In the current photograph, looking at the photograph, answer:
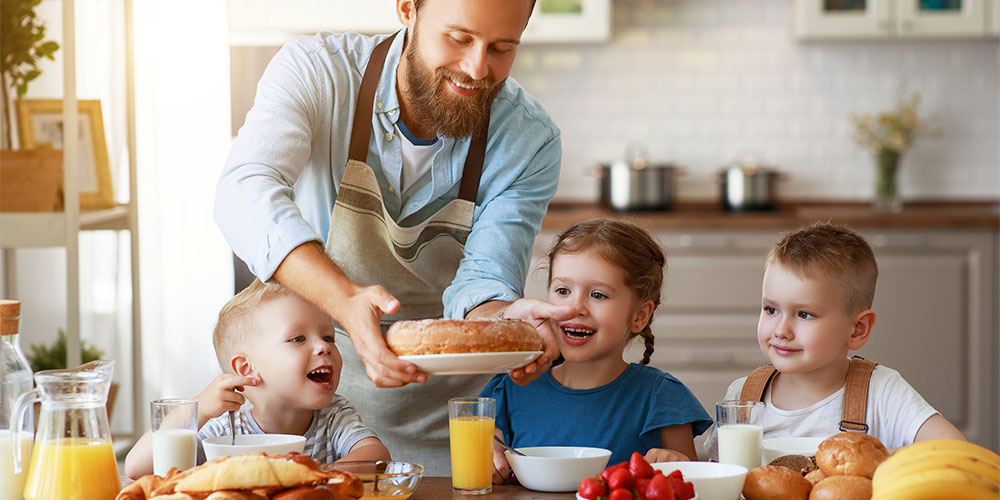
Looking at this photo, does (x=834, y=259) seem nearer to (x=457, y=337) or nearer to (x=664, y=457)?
(x=664, y=457)

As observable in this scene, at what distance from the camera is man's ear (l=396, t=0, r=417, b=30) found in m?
1.96

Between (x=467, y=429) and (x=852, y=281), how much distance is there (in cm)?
90

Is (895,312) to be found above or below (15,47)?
below

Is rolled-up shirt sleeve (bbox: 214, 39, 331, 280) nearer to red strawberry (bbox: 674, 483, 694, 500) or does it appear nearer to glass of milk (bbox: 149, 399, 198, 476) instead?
glass of milk (bbox: 149, 399, 198, 476)

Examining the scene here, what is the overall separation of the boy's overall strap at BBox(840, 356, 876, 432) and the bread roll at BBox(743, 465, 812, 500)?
0.53 meters

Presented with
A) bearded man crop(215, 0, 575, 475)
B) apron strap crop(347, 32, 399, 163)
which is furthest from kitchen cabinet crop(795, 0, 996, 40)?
apron strap crop(347, 32, 399, 163)

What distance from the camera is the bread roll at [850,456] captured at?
1.21 metres

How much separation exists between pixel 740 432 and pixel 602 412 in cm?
51

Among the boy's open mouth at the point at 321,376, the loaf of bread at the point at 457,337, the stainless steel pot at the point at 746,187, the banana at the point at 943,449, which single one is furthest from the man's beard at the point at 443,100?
the stainless steel pot at the point at 746,187

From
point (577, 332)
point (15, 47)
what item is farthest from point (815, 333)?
point (15, 47)

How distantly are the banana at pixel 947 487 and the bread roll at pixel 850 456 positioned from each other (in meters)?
0.16

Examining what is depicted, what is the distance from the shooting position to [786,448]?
4.62ft

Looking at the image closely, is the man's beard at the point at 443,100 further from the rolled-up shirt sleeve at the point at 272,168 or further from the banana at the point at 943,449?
the banana at the point at 943,449

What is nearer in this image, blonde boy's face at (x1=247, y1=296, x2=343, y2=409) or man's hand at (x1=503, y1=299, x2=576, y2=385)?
man's hand at (x1=503, y1=299, x2=576, y2=385)
